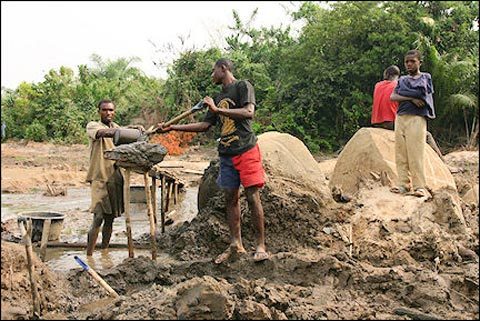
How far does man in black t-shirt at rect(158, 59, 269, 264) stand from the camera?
5.12 metres

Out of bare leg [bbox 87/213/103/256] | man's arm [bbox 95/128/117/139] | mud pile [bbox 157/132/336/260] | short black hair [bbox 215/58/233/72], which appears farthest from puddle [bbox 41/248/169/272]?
short black hair [bbox 215/58/233/72]

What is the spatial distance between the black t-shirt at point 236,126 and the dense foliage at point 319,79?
28.3ft

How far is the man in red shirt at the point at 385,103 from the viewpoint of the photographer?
7664mm

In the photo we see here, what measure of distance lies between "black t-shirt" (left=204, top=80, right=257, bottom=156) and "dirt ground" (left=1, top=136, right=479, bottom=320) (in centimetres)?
97

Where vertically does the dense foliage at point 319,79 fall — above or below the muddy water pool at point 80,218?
above

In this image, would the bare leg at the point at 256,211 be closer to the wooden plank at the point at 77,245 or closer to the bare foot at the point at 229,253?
the bare foot at the point at 229,253

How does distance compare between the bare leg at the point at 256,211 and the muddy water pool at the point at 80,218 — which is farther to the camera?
the muddy water pool at the point at 80,218

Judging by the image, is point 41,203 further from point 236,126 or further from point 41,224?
point 236,126

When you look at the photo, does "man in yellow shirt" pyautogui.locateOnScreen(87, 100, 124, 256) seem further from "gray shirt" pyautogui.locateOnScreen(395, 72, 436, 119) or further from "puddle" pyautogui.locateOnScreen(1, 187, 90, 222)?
"puddle" pyautogui.locateOnScreen(1, 187, 90, 222)

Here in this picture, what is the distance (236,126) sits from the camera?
17.0ft

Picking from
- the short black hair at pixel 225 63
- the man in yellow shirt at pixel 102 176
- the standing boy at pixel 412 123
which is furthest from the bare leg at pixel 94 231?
the standing boy at pixel 412 123

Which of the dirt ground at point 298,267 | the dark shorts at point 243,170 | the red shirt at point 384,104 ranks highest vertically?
the red shirt at point 384,104

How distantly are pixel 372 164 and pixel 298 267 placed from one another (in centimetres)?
270

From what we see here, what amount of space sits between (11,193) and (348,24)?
1099 cm
